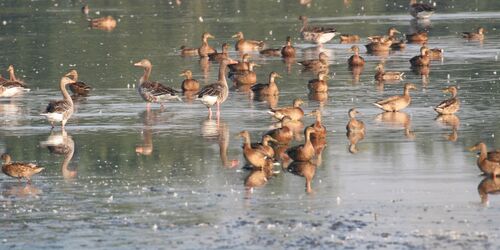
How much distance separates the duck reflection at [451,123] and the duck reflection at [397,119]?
0.72m

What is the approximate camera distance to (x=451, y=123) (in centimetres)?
2833

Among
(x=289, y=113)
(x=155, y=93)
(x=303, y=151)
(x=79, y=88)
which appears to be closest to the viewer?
(x=303, y=151)

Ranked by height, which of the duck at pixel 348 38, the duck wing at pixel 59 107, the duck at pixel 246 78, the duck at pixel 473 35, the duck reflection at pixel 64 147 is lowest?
the duck reflection at pixel 64 147

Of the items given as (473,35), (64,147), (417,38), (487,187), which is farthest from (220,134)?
(473,35)

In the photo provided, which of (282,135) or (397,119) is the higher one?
(282,135)

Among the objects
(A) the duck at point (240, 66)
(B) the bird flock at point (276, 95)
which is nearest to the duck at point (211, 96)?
(B) the bird flock at point (276, 95)

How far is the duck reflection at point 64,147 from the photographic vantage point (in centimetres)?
2341

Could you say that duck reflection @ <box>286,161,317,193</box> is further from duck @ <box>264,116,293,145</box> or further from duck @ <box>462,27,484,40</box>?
duck @ <box>462,27,484,40</box>

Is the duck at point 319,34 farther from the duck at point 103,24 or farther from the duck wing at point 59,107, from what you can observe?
the duck wing at point 59,107

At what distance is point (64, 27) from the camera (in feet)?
188

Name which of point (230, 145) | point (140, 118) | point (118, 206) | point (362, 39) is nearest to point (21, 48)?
point (362, 39)

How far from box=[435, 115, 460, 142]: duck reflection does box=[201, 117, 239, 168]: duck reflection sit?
4.52 meters

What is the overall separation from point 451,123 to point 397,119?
54.3 inches

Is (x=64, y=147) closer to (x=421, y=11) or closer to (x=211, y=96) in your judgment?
(x=211, y=96)
